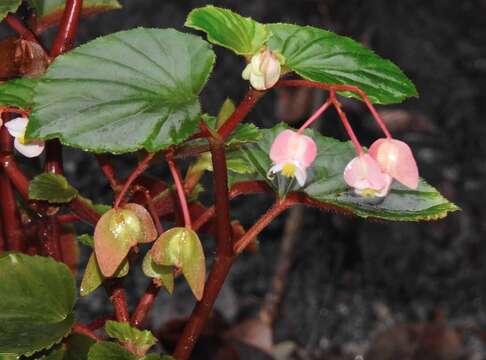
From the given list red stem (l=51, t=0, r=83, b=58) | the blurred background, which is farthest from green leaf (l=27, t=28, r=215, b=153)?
the blurred background

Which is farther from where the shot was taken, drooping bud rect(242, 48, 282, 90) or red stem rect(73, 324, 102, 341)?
red stem rect(73, 324, 102, 341)

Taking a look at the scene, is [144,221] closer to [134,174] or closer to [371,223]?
[134,174]

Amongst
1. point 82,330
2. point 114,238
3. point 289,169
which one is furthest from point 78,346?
point 289,169

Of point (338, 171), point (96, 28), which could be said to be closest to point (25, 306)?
point (338, 171)

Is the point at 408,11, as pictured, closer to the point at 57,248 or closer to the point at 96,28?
the point at 96,28

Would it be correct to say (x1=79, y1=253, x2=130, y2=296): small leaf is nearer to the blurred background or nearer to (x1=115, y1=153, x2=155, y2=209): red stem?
(x1=115, y1=153, x2=155, y2=209): red stem

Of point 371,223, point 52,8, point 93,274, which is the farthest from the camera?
point 371,223

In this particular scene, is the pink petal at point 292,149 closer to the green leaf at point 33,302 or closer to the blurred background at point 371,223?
the green leaf at point 33,302
